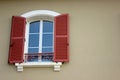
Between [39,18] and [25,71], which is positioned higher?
[39,18]

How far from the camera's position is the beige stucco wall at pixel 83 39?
28.9 feet

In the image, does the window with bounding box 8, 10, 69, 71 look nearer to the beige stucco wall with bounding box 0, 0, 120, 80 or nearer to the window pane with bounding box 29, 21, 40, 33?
the window pane with bounding box 29, 21, 40, 33

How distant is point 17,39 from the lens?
9.32 metres

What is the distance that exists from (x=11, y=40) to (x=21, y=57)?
0.66 meters

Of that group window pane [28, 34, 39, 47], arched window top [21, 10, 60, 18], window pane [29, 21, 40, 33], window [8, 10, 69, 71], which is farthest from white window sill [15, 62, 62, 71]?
arched window top [21, 10, 60, 18]

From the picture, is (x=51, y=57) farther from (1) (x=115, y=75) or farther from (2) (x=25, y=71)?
(1) (x=115, y=75)

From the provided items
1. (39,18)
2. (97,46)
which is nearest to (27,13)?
(39,18)

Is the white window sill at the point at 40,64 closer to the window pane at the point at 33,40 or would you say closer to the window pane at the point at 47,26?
the window pane at the point at 33,40

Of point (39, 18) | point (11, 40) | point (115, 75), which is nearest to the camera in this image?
point (115, 75)

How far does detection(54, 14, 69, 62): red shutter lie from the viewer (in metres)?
8.98

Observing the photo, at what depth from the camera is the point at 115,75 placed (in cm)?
870

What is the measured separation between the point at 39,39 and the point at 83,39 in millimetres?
1411

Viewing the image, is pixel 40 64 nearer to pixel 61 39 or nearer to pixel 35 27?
pixel 61 39

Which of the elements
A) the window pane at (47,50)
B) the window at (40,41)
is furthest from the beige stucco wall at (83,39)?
the window pane at (47,50)
